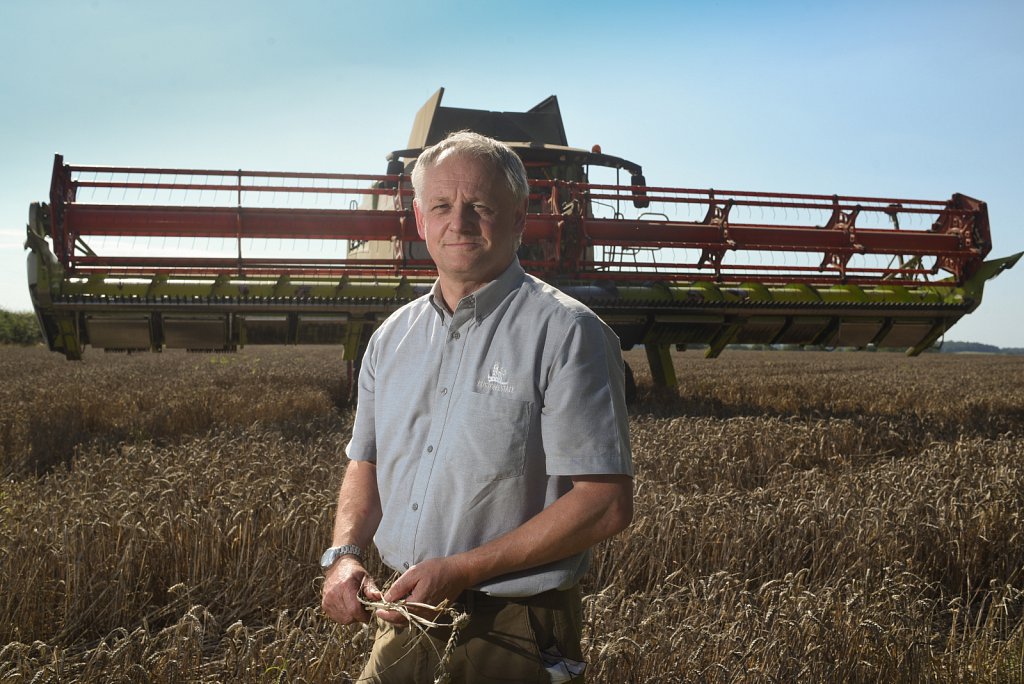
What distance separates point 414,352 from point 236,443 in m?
5.35

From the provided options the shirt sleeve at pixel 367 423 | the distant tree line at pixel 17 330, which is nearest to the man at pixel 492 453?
the shirt sleeve at pixel 367 423

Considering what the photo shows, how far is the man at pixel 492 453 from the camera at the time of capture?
1461mm

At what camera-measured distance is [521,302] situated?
158cm

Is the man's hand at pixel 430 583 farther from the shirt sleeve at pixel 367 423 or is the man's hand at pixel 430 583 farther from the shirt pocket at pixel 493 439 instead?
the shirt sleeve at pixel 367 423

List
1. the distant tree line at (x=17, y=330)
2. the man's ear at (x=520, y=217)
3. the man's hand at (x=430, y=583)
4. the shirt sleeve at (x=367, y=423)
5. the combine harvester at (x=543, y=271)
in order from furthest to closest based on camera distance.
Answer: the distant tree line at (x=17, y=330), the combine harvester at (x=543, y=271), the shirt sleeve at (x=367, y=423), the man's ear at (x=520, y=217), the man's hand at (x=430, y=583)

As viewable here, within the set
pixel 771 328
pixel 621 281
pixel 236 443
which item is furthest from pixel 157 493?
pixel 771 328

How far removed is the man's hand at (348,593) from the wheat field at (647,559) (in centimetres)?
94

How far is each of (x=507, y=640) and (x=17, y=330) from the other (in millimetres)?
48253

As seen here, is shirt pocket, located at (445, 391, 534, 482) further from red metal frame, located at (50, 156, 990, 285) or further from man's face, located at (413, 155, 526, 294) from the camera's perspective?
red metal frame, located at (50, 156, 990, 285)

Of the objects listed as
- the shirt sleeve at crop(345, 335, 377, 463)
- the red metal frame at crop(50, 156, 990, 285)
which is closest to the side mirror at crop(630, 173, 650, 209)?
the red metal frame at crop(50, 156, 990, 285)

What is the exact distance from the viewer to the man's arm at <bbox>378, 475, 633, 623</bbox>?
144 centimetres

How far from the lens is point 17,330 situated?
42.9m

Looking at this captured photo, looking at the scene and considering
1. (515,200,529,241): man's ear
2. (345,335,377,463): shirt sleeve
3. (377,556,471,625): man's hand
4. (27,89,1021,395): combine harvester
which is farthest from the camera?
(27,89,1021,395): combine harvester

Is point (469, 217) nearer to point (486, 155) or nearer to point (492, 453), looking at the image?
point (486, 155)
